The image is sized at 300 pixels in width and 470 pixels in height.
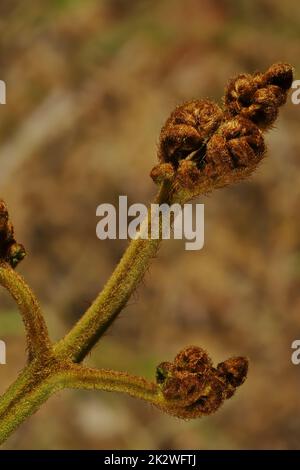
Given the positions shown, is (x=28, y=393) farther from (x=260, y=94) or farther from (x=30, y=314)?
(x=260, y=94)

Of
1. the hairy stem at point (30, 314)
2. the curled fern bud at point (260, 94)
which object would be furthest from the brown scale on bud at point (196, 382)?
the curled fern bud at point (260, 94)

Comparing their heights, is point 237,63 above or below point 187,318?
above

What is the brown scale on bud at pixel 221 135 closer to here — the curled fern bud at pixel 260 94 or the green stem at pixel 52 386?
the curled fern bud at pixel 260 94

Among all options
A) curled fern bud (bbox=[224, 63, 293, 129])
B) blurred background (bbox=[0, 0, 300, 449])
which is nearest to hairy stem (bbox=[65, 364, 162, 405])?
curled fern bud (bbox=[224, 63, 293, 129])

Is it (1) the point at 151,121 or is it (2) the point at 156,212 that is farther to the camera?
(1) the point at 151,121

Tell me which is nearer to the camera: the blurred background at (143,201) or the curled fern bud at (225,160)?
the curled fern bud at (225,160)

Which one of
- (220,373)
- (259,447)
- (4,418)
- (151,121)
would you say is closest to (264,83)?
(220,373)

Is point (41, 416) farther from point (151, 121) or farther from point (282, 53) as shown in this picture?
point (282, 53)
